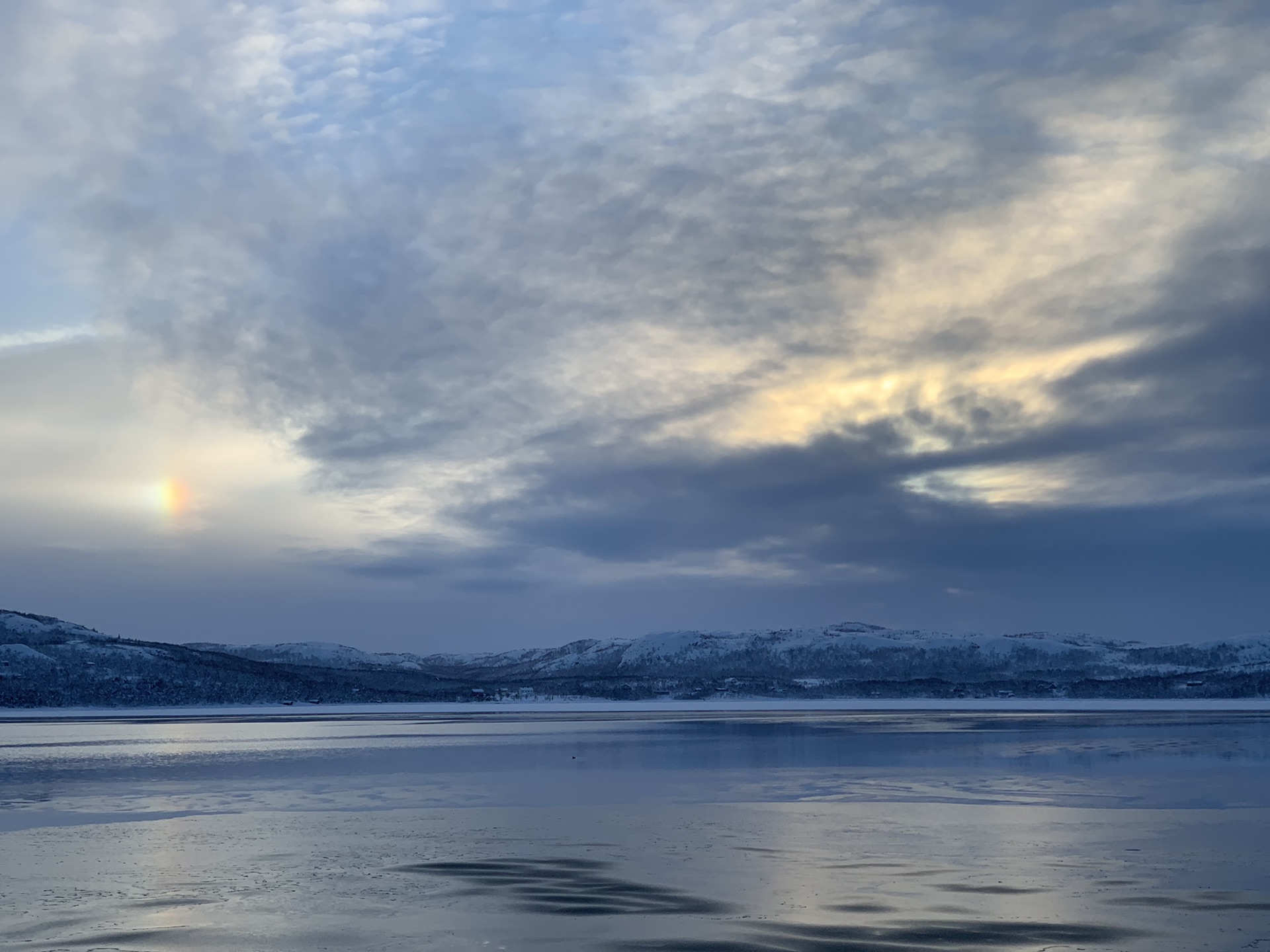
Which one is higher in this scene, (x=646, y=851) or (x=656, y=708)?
(x=656, y=708)

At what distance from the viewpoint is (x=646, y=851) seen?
24250mm

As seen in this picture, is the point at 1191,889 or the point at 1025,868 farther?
the point at 1025,868

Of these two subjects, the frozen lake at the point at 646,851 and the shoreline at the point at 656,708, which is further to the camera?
the shoreline at the point at 656,708

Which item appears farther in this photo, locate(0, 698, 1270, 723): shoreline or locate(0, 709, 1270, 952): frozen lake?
locate(0, 698, 1270, 723): shoreline

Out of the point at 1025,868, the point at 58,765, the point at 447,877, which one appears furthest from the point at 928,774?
the point at 58,765

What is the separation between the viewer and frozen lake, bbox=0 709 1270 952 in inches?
682

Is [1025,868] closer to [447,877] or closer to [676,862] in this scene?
[676,862]

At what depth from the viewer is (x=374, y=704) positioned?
442 feet

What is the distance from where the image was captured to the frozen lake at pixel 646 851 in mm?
17312

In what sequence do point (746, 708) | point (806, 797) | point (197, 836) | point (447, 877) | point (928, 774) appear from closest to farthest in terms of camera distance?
point (447, 877)
point (197, 836)
point (806, 797)
point (928, 774)
point (746, 708)

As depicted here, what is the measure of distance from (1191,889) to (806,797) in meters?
14.0

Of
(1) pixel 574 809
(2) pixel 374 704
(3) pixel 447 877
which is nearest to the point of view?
(3) pixel 447 877

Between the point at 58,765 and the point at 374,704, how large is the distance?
91387 millimetres

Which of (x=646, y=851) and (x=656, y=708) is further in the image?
(x=656, y=708)
